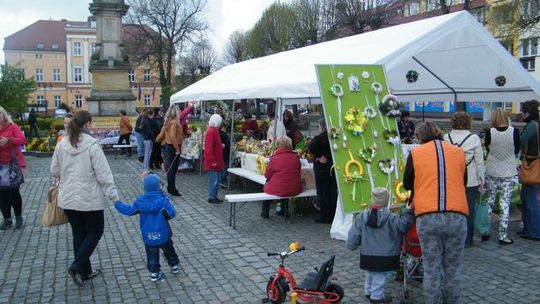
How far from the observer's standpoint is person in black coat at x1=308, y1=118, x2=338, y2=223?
756 centimetres

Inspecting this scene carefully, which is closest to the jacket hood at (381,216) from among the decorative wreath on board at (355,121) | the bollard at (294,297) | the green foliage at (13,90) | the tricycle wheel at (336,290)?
the tricycle wheel at (336,290)

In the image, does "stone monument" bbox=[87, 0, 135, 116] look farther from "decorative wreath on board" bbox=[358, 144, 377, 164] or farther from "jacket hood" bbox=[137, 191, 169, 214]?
"jacket hood" bbox=[137, 191, 169, 214]

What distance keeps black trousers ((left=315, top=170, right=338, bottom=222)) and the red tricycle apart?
124 inches

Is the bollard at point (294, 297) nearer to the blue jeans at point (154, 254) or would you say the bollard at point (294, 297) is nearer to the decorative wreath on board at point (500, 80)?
the blue jeans at point (154, 254)

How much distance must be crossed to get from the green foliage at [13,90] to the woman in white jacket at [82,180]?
24365mm

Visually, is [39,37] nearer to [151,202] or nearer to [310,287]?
[151,202]

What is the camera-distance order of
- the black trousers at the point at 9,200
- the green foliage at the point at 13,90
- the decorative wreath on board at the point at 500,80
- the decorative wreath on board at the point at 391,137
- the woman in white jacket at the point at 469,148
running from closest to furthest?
the woman in white jacket at the point at 469,148 < the decorative wreath on board at the point at 391,137 < the black trousers at the point at 9,200 < the decorative wreath on board at the point at 500,80 < the green foliage at the point at 13,90

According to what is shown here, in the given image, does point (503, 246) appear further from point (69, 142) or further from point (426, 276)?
point (69, 142)

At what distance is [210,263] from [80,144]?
80.9 inches

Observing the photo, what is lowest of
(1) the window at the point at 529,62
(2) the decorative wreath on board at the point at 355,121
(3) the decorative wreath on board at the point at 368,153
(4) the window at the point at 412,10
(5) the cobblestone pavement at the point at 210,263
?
(5) the cobblestone pavement at the point at 210,263

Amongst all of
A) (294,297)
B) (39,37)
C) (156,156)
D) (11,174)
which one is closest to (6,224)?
(11,174)

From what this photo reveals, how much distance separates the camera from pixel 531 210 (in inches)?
267

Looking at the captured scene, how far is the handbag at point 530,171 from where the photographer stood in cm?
659

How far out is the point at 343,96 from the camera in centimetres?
703
